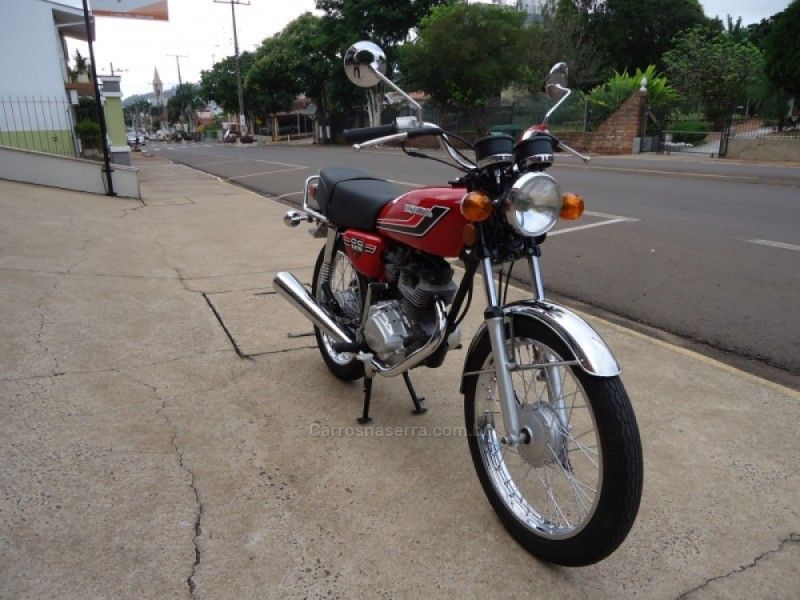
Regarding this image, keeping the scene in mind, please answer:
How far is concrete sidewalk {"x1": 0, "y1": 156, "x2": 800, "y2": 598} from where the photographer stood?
2074mm

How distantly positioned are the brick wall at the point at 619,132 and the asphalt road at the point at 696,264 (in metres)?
11.6

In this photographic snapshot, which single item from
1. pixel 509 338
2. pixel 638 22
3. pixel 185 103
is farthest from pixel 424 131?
pixel 185 103

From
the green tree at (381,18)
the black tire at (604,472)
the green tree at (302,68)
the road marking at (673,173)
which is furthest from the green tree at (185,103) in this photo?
the black tire at (604,472)

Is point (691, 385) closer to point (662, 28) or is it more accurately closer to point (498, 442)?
point (498, 442)

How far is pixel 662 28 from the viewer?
143 ft

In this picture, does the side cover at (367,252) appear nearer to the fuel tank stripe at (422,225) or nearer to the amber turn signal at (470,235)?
the fuel tank stripe at (422,225)

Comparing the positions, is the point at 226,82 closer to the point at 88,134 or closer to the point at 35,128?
the point at 88,134

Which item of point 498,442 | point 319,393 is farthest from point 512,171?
point 319,393

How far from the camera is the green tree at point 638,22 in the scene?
42625mm

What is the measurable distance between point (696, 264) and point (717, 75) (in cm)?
2572

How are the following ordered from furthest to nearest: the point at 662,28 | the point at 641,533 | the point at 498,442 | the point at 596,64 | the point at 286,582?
the point at 662,28, the point at 596,64, the point at 498,442, the point at 641,533, the point at 286,582

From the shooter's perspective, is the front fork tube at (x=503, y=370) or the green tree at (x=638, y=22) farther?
Answer: the green tree at (x=638, y=22)

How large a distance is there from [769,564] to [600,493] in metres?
0.75

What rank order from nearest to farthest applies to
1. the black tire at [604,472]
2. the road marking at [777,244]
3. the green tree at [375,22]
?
the black tire at [604,472], the road marking at [777,244], the green tree at [375,22]
